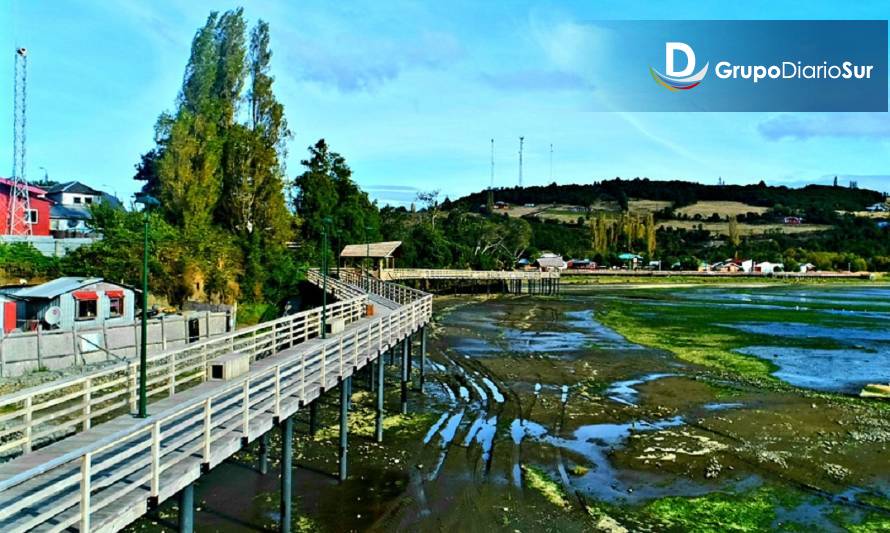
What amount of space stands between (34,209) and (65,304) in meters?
27.5

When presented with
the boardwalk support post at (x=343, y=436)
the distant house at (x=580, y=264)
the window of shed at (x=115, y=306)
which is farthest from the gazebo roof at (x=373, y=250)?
the distant house at (x=580, y=264)

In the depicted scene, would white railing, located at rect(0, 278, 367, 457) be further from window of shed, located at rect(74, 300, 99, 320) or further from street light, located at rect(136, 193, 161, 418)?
window of shed, located at rect(74, 300, 99, 320)

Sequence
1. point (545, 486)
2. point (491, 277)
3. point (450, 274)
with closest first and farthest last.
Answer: point (545, 486)
point (450, 274)
point (491, 277)

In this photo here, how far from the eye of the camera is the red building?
50447mm

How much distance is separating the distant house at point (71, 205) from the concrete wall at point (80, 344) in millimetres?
29562

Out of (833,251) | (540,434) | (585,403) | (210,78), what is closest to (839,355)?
(585,403)

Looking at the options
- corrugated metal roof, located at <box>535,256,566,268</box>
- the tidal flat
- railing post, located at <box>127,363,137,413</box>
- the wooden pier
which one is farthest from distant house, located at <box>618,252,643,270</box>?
railing post, located at <box>127,363,137,413</box>

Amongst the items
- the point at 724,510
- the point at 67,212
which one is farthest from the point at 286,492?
the point at 67,212

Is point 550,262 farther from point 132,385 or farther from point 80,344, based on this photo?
point 132,385

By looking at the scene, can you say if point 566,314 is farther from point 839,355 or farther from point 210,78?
point 210,78

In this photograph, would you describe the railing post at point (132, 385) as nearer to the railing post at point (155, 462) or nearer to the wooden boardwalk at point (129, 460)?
the wooden boardwalk at point (129, 460)

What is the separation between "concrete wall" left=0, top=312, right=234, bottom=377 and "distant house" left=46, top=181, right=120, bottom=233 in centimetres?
2956

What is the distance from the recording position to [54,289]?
30.2 m

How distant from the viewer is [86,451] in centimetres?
771
